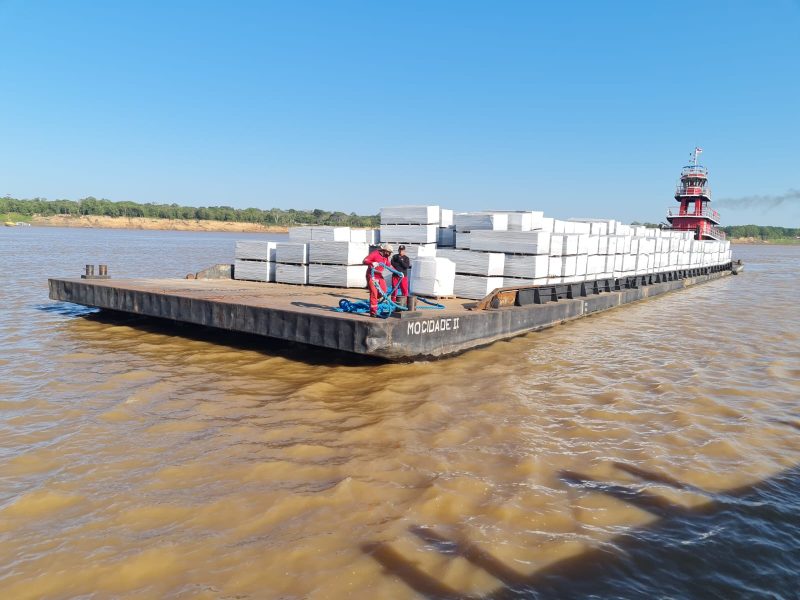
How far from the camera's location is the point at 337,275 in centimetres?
1288

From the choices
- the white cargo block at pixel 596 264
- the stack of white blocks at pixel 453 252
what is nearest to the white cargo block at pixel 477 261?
the stack of white blocks at pixel 453 252

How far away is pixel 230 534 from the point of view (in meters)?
4.14

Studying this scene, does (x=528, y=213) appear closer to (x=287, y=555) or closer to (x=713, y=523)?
(x=713, y=523)

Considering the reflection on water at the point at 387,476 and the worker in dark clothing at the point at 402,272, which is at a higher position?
the worker in dark clothing at the point at 402,272

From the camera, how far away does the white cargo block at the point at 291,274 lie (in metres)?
13.4

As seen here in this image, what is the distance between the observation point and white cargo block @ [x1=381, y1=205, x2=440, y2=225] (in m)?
13.9

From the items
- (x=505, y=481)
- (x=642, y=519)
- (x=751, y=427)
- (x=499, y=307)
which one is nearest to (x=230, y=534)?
(x=505, y=481)

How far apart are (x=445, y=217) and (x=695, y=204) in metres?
26.8

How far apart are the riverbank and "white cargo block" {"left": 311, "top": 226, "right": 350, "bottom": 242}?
91.8m

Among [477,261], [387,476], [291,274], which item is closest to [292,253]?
[291,274]

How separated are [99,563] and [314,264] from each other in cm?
990

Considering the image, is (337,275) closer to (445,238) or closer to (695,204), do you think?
(445,238)

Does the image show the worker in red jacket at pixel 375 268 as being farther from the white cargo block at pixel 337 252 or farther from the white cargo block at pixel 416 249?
the white cargo block at pixel 416 249

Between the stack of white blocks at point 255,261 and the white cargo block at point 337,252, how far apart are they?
1.40 metres
